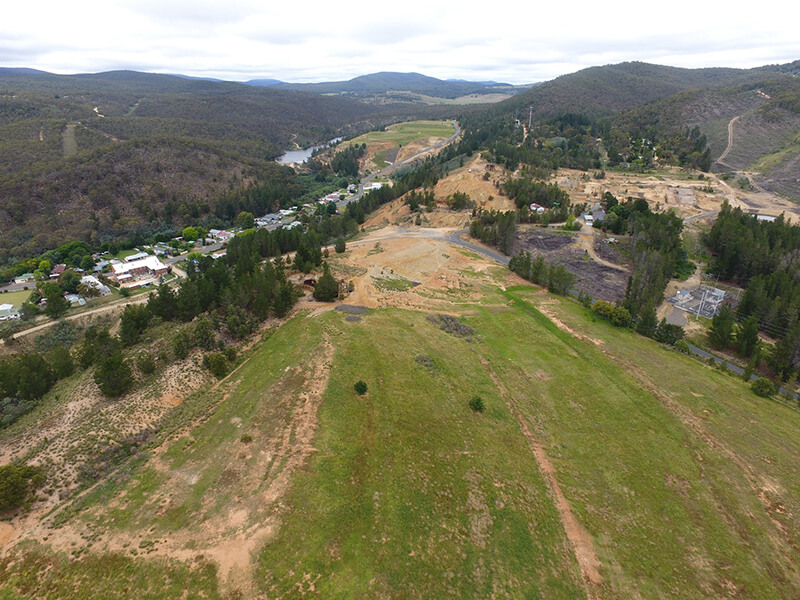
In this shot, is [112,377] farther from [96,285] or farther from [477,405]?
[96,285]

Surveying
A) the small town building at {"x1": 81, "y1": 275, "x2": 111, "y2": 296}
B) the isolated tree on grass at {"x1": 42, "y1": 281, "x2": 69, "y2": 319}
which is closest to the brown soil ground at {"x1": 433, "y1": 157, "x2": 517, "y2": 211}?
the small town building at {"x1": 81, "y1": 275, "x2": 111, "y2": 296}

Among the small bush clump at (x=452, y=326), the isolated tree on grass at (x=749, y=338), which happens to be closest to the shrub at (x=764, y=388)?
the isolated tree on grass at (x=749, y=338)

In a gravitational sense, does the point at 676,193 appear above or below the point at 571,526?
above

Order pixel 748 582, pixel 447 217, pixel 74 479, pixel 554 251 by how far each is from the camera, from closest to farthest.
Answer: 1. pixel 748 582
2. pixel 74 479
3. pixel 554 251
4. pixel 447 217

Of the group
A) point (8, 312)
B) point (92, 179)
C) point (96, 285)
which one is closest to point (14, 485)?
point (8, 312)

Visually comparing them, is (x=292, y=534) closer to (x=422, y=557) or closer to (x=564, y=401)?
(x=422, y=557)

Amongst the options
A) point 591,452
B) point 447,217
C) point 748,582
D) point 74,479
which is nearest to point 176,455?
point 74,479
